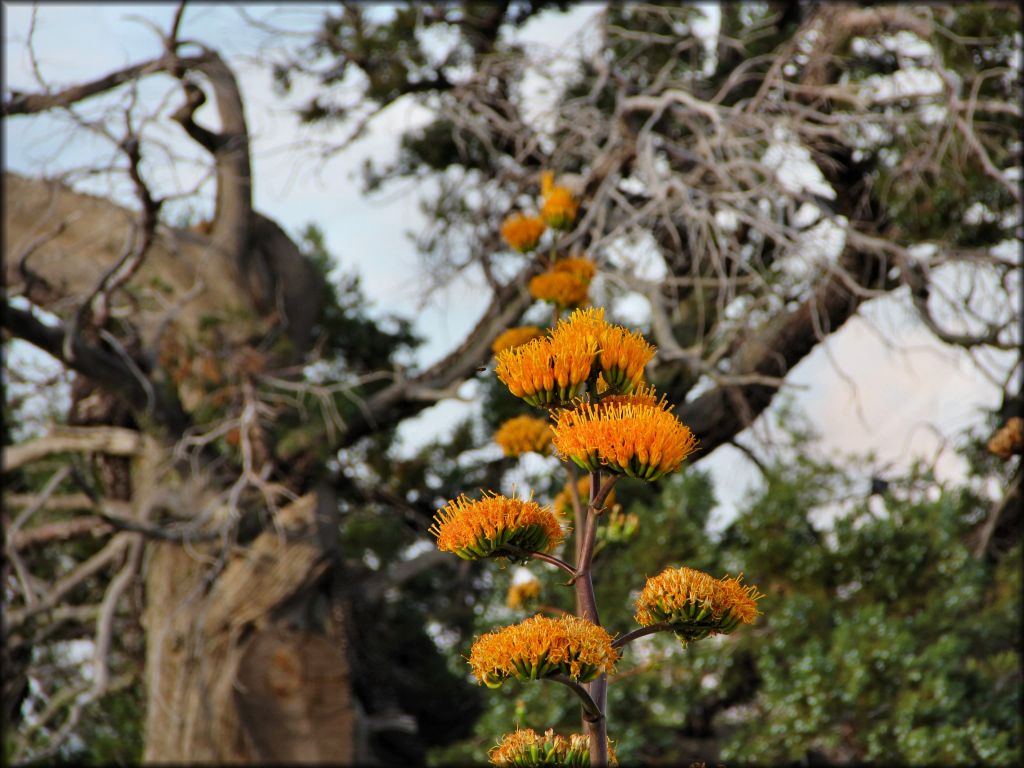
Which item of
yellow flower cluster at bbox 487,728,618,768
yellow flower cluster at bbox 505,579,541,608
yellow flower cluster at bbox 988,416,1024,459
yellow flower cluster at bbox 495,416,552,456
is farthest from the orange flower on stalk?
yellow flower cluster at bbox 988,416,1024,459

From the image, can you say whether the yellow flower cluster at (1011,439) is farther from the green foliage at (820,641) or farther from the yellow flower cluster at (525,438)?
the yellow flower cluster at (525,438)

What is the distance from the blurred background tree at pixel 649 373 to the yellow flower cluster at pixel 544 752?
9.44 feet

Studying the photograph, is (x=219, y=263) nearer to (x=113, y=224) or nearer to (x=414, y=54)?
(x=113, y=224)

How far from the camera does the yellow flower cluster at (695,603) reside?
66.2 inches

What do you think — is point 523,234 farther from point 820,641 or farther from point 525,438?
point 820,641

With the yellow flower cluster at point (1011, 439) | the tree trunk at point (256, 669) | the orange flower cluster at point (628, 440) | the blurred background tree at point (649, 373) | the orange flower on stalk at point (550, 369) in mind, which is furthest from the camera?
the tree trunk at point (256, 669)

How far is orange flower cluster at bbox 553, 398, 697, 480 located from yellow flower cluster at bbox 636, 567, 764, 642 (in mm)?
210

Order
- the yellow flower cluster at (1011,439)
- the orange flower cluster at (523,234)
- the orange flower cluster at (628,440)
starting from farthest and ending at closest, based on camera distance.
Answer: the yellow flower cluster at (1011,439) < the orange flower cluster at (523,234) < the orange flower cluster at (628,440)

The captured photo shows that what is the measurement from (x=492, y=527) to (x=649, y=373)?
3.24 metres

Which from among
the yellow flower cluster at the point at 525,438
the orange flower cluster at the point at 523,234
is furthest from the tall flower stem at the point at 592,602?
the orange flower cluster at the point at 523,234

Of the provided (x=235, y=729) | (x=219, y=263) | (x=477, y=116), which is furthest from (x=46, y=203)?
(x=235, y=729)

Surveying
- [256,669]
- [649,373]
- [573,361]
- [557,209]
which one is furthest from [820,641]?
[573,361]

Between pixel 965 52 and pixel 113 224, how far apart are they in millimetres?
4983

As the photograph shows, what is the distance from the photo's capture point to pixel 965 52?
522cm
